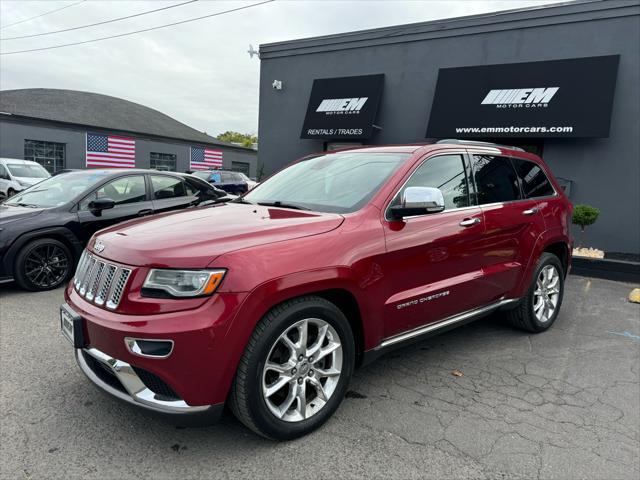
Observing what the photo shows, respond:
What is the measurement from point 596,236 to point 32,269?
964cm

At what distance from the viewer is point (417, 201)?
2.95 meters

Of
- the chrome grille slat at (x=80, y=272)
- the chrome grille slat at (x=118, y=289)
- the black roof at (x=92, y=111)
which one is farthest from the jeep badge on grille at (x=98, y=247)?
the black roof at (x=92, y=111)

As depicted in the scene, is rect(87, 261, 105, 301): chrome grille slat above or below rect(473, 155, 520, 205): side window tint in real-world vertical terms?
below

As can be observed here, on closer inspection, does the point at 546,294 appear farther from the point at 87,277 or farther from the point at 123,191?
the point at 123,191

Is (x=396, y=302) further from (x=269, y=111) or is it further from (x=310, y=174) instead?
(x=269, y=111)

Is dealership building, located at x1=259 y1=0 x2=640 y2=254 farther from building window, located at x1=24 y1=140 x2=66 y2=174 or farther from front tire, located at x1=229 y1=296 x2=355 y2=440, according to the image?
building window, located at x1=24 y1=140 x2=66 y2=174

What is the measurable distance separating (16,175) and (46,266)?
1317 cm

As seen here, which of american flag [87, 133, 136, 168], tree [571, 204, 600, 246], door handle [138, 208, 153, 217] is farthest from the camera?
american flag [87, 133, 136, 168]

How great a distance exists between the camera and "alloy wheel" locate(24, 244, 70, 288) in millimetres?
5617

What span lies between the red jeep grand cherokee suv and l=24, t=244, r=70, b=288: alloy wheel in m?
3.20

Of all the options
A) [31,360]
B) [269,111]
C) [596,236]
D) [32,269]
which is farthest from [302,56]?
[31,360]

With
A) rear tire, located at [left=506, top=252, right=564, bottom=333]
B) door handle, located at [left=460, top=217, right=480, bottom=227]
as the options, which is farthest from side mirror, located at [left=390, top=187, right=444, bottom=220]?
rear tire, located at [left=506, top=252, right=564, bottom=333]

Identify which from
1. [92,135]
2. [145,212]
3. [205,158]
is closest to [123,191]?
[145,212]

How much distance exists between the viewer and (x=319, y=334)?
107 inches
